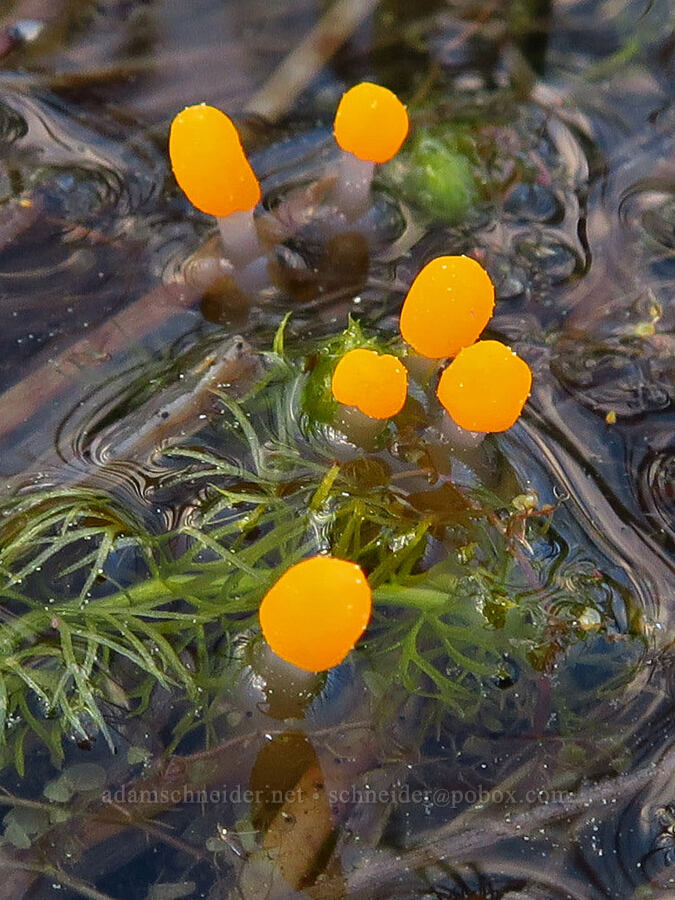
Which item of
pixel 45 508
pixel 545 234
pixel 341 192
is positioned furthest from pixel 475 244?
pixel 45 508

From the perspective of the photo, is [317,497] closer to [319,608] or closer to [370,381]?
[370,381]

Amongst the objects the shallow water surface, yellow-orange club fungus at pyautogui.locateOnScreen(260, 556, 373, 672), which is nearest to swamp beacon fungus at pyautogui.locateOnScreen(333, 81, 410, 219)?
the shallow water surface

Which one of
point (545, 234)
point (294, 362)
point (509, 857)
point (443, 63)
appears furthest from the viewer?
point (443, 63)

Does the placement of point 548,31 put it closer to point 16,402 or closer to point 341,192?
point 341,192

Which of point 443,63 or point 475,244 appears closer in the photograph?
point 475,244

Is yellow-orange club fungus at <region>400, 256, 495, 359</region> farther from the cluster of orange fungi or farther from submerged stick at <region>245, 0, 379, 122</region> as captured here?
submerged stick at <region>245, 0, 379, 122</region>

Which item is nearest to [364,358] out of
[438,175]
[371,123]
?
[371,123]

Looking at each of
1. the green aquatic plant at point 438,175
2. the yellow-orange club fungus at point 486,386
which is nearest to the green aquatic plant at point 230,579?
the yellow-orange club fungus at point 486,386

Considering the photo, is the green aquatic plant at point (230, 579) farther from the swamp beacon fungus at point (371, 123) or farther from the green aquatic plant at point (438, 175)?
the green aquatic plant at point (438, 175)
